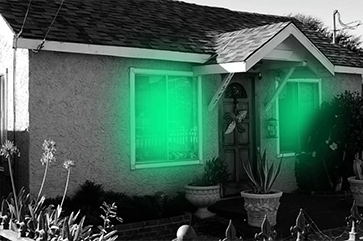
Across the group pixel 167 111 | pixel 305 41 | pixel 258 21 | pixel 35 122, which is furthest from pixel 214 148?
pixel 258 21

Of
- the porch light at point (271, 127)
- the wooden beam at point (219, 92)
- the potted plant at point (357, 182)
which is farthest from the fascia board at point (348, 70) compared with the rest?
the wooden beam at point (219, 92)

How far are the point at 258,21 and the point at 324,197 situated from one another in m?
5.08

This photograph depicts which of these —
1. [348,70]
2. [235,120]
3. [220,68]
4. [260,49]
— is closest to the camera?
[260,49]

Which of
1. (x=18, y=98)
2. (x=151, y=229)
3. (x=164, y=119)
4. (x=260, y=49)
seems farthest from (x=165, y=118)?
(x=18, y=98)

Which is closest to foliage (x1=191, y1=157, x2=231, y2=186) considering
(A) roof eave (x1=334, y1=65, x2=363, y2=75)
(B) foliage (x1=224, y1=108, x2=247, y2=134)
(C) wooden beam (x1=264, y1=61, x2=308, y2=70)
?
(B) foliage (x1=224, y1=108, x2=247, y2=134)

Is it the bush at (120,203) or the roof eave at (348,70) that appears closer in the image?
the bush at (120,203)

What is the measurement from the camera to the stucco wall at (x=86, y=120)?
7734mm

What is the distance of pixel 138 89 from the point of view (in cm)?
888

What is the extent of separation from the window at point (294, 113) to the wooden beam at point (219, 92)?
2.27m

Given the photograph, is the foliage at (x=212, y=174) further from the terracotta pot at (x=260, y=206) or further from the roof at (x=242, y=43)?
Answer: the roof at (x=242, y=43)

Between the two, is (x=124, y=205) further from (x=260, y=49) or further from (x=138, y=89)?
(x=260, y=49)

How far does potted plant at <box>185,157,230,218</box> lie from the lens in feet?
28.2

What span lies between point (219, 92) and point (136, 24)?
6.87 ft

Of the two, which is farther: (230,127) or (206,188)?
(230,127)
